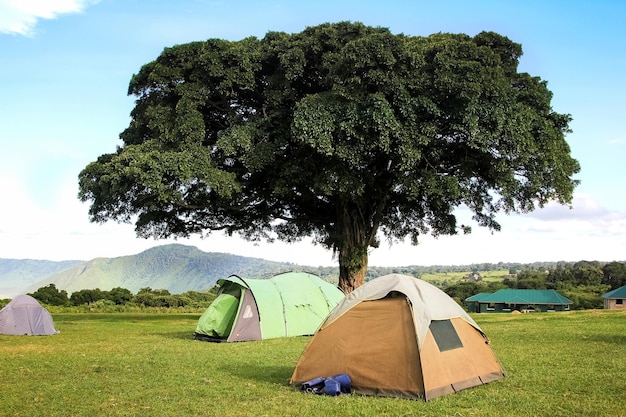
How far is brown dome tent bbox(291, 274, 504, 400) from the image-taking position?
9945 millimetres

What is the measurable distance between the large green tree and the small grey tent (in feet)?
19.3

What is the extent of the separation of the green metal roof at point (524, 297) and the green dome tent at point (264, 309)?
154ft

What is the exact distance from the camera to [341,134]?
77.2ft

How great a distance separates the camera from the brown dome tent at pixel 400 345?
995cm

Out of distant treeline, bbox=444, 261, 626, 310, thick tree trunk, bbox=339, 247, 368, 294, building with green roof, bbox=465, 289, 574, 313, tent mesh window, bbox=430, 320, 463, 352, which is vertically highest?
thick tree trunk, bbox=339, 247, 368, 294

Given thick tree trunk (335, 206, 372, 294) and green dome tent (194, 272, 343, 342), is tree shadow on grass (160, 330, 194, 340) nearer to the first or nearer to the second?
green dome tent (194, 272, 343, 342)

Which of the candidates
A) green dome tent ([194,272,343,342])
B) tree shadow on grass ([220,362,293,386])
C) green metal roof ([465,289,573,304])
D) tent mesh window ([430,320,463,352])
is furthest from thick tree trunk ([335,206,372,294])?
green metal roof ([465,289,573,304])

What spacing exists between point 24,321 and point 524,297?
182ft

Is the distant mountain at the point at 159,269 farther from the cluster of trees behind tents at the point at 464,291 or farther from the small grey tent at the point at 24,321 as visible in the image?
→ the small grey tent at the point at 24,321

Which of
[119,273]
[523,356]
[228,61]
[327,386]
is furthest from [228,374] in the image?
[119,273]

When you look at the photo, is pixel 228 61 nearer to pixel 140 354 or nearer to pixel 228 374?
pixel 140 354

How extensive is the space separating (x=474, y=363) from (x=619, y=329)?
12.4 metres

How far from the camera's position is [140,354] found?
613 inches

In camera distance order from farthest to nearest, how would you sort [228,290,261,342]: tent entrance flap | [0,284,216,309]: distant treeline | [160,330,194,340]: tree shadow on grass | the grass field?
[0,284,216,309]: distant treeline < [160,330,194,340]: tree shadow on grass < [228,290,261,342]: tent entrance flap < the grass field
